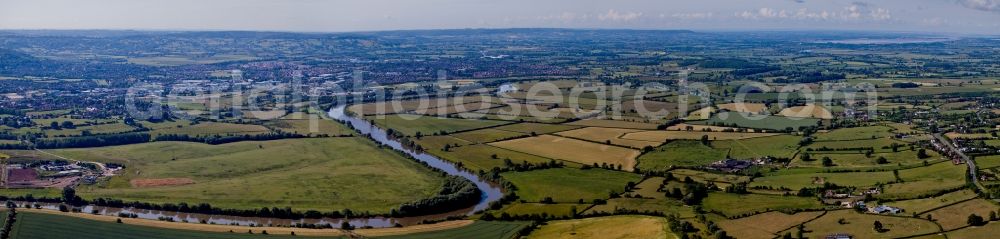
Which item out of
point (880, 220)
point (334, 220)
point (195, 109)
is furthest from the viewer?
point (195, 109)

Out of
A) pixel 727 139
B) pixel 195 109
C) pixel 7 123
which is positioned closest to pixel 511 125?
pixel 727 139

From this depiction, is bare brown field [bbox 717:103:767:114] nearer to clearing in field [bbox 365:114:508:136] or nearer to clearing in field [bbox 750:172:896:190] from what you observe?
clearing in field [bbox 365:114:508:136]

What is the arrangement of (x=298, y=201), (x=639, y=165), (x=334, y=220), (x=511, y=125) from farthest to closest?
(x=511, y=125) → (x=639, y=165) → (x=298, y=201) → (x=334, y=220)

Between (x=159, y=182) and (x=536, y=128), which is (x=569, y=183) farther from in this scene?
(x=159, y=182)

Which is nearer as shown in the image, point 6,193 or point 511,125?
point 6,193

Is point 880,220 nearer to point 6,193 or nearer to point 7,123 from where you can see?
point 6,193

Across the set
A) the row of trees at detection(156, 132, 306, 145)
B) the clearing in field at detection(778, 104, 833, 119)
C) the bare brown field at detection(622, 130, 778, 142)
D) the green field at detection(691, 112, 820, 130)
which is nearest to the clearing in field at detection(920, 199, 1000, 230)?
the bare brown field at detection(622, 130, 778, 142)
